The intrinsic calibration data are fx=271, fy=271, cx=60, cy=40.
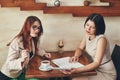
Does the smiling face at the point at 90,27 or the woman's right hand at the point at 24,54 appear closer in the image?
the woman's right hand at the point at 24,54

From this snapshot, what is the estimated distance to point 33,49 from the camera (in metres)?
2.76

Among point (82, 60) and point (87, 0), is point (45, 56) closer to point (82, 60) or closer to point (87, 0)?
point (82, 60)

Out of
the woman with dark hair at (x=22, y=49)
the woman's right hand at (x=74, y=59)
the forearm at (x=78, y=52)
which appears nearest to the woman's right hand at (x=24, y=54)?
the woman with dark hair at (x=22, y=49)

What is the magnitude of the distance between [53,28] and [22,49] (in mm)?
571

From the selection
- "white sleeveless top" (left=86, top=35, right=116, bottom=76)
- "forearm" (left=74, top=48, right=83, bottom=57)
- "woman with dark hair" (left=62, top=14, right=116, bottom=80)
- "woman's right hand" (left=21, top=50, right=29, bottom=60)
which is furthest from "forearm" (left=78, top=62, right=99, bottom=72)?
"woman's right hand" (left=21, top=50, right=29, bottom=60)

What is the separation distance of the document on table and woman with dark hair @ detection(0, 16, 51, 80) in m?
0.28

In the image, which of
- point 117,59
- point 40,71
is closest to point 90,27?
point 117,59

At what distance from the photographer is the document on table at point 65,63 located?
8.33ft

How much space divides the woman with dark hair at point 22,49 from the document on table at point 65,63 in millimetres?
277

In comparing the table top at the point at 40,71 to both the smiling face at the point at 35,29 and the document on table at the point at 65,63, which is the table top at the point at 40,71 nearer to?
the document on table at the point at 65,63

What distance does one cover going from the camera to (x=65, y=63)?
8.62ft

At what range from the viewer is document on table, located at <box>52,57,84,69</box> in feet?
8.33

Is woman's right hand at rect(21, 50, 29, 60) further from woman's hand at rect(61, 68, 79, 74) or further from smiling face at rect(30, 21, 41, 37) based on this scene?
woman's hand at rect(61, 68, 79, 74)

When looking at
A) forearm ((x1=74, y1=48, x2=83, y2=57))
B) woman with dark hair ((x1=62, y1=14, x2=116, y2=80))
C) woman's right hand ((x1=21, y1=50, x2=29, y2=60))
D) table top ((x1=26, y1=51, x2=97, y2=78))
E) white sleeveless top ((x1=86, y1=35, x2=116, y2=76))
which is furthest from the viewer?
forearm ((x1=74, y1=48, x2=83, y2=57))
